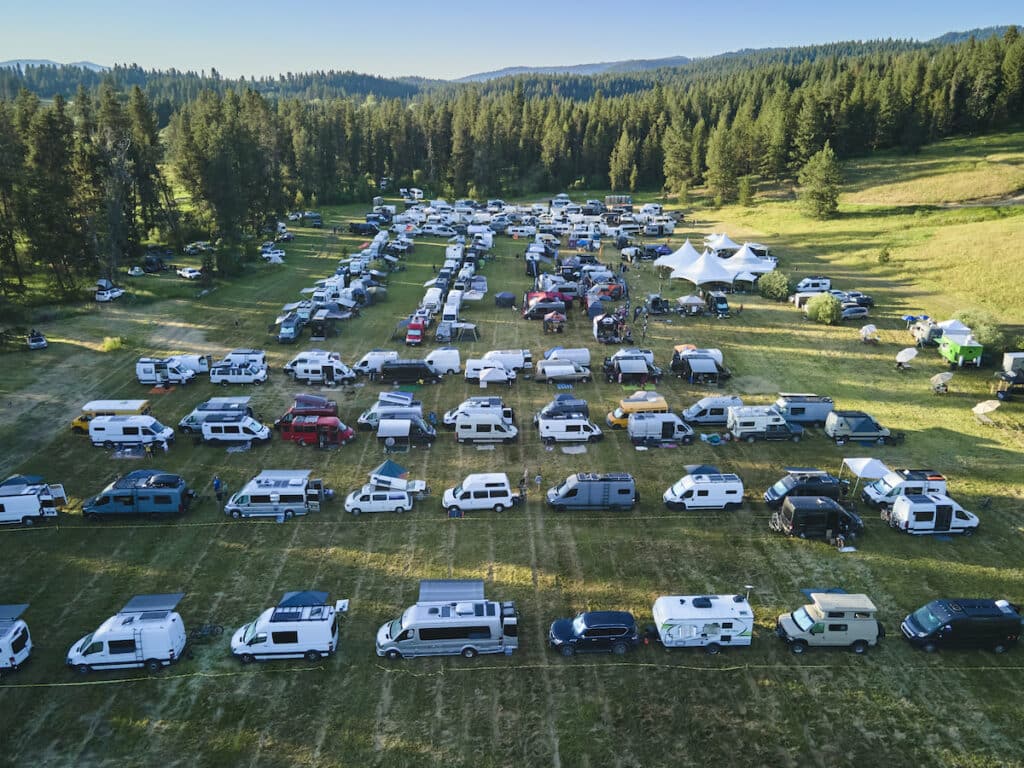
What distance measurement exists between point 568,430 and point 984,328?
26856mm

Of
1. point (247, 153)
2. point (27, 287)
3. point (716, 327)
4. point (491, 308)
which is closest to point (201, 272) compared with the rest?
point (27, 287)

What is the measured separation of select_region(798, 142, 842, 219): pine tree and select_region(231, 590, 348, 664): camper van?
73.0 m

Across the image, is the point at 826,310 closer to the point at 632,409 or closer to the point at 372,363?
the point at 632,409

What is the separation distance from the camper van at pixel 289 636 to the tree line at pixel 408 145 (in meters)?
42.8

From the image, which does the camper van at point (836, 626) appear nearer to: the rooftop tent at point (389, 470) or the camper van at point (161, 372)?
the rooftop tent at point (389, 470)

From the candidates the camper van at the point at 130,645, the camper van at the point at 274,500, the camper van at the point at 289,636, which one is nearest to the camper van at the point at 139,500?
the camper van at the point at 274,500

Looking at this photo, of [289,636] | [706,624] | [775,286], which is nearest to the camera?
[289,636]

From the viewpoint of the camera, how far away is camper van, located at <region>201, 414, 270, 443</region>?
95.1 feet

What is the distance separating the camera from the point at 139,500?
933 inches

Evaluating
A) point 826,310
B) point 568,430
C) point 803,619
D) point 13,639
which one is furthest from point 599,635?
point 826,310

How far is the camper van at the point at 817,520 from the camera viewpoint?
73.6 feet

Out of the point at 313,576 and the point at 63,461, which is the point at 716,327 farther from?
the point at 63,461

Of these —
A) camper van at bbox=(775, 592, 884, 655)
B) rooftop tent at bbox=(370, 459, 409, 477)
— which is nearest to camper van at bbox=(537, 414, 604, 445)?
rooftop tent at bbox=(370, 459, 409, 477)

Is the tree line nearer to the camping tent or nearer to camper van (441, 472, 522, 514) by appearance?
camper van (441, 472, 522, 514)
